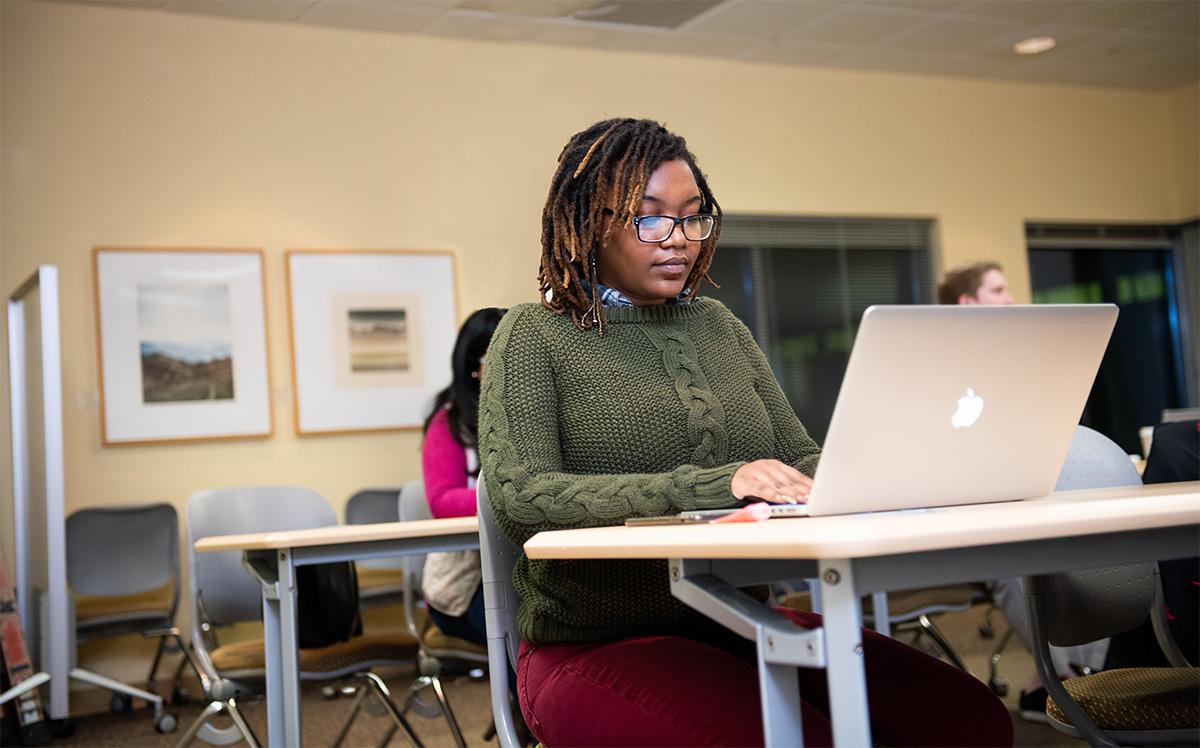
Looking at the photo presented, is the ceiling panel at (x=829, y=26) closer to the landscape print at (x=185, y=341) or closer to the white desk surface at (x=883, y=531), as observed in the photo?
the landscape print at (x=185, y=341)

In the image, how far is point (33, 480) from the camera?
16.0ft

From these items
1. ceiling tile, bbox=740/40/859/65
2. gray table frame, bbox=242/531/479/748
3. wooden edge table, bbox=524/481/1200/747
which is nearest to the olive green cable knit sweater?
wooden edge table, bbox=524/481/1200/747

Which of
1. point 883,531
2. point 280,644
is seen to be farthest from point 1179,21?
point 883,531

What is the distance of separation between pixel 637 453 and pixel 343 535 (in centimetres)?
99

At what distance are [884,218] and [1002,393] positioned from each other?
5993 millimetres

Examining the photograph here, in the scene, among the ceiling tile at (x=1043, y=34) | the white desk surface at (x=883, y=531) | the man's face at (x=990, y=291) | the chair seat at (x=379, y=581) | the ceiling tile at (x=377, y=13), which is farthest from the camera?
the ceiling tile at (x=1043, y=34)

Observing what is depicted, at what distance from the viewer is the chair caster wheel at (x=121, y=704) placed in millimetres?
4823

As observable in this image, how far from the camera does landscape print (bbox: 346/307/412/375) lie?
577 cm

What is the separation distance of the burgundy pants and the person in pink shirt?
1472 millimetres

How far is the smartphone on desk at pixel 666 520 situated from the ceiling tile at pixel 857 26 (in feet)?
16.6

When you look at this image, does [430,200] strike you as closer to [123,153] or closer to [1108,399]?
[123,153]

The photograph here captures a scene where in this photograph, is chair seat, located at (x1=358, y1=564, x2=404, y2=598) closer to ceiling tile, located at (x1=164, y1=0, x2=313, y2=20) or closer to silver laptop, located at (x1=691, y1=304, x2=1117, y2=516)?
ceiling tile, located at (x1=164, y1=0, x2=313, y2=20)

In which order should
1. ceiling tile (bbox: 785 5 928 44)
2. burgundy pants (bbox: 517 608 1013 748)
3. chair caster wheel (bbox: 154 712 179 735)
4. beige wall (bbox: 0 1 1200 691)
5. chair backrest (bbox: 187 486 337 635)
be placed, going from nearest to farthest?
burgundy pants (bbox: 517 608 1013 748) → chair backrest (bbox: 187 486 337 635) → chair caster wheel (bbox: 154 712 179 735) → beige wall (bbox: 0 1 1200 691) → ceiling tile (bbox: 785 5 928 44)

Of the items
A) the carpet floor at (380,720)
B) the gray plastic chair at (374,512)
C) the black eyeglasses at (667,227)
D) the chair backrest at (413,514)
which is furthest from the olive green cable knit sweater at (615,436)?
the gray plastic chair at (374,512)
